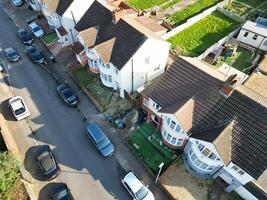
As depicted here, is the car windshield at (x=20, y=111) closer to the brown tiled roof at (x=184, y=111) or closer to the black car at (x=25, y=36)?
the black car at (x=25, y=36)

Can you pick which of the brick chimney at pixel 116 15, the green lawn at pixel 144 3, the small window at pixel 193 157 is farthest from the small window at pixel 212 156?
the green lawn at pixel 144 3

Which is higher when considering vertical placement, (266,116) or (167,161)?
(266,116)

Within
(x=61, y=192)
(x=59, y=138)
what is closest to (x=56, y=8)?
(x=59, y=138)

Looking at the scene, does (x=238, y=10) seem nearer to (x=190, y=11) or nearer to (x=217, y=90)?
(x=190, y=11)

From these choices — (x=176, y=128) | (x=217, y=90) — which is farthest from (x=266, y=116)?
(x=176, y=128)

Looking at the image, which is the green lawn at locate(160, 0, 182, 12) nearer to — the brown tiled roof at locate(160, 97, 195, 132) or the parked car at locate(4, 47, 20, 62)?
the brown tiled roof at locate(160, 97, 195, 132)

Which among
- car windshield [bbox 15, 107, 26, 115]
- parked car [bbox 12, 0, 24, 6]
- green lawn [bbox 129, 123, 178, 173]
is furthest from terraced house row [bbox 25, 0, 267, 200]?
car windshield [bbox 15, 107, 26, 115]
